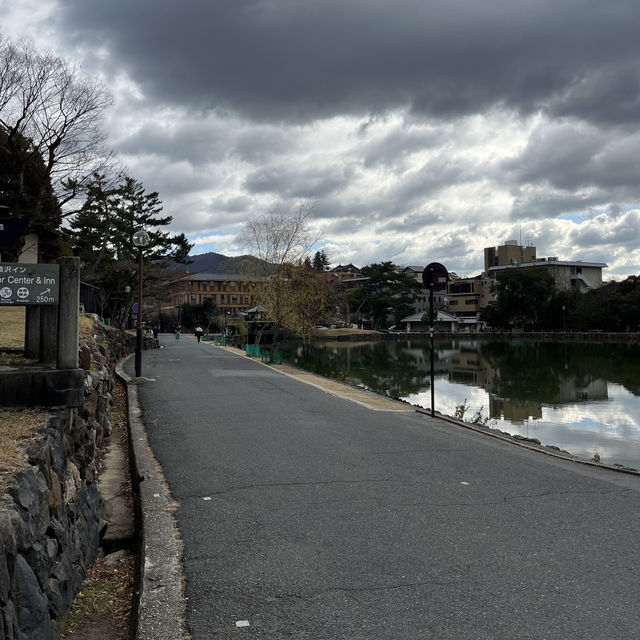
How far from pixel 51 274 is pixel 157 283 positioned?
48568mm

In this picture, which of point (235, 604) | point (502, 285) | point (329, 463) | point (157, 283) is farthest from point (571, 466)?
point (502, 285)

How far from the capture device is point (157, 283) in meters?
54.2

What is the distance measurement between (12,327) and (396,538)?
445 inches

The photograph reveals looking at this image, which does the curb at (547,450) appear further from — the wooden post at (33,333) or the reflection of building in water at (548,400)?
the wooden post at (33,333)

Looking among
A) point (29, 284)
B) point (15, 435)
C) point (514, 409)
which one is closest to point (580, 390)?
point (514, 409)

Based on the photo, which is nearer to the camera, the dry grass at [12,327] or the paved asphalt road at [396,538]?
the paved asphalt road at [396,538]

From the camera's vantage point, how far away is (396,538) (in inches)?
216

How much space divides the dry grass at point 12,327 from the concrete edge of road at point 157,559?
4159mm

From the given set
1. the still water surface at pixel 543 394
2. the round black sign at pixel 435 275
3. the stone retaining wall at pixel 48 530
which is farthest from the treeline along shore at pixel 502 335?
the stone retaining wall at pixel 48 530

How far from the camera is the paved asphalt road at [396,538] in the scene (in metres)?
4.07

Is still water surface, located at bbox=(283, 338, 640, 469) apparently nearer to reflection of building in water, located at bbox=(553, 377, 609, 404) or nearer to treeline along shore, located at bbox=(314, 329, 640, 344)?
reflection of building in water, located at bbox=(553, 377, 609, 404)

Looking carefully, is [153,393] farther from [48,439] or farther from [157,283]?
[157,283]

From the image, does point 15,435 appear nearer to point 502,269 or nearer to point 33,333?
point 33,333

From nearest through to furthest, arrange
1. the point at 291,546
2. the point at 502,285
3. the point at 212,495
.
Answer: the point at 291,546, the point at 212,495, the point at 502,285
